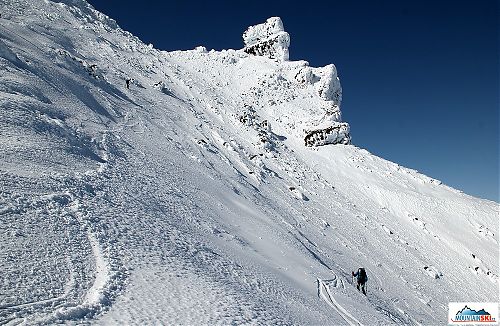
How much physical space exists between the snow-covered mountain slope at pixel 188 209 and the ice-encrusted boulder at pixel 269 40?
30443mm

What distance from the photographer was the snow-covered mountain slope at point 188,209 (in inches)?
351

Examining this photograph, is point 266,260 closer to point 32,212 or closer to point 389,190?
point 32,212

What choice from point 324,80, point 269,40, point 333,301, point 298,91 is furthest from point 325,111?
point 333,301

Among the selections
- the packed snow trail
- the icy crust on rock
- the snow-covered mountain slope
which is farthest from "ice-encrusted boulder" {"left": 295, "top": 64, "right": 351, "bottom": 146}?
the packed snow trail

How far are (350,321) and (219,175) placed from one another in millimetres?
14996

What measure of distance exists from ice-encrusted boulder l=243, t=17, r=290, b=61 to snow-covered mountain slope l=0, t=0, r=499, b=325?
30443 millimetres

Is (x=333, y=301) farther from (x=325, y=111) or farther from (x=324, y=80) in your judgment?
(x=324, y=80)

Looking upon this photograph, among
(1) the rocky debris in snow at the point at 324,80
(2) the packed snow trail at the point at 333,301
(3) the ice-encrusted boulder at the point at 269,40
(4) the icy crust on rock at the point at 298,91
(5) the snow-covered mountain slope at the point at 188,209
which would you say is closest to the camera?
(5) the snow-covered mountain slope at the point at 188,209

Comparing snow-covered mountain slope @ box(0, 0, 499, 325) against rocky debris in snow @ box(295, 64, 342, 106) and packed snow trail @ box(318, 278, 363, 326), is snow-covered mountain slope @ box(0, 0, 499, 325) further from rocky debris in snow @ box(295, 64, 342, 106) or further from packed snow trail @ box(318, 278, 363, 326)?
rocky debris in snow @ box(295, 64, 342, 106)

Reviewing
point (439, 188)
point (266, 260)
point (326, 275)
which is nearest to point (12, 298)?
point (266, 260)

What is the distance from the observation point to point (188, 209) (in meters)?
16.0

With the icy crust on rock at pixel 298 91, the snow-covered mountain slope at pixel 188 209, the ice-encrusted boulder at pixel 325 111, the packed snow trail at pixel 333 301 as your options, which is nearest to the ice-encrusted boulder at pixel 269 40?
the icy crust on rock at pixel 298 91

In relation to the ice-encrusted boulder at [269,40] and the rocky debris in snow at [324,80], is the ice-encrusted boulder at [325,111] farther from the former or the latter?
the ice-encrusted boulder at [269,40]

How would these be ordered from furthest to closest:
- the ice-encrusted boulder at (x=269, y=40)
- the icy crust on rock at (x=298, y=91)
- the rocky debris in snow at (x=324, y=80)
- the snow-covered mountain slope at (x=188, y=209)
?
the ice-encrusted boulder at (x=269, y=40) → the rocky debris in snow at (x=324, y=80) → the icy crust on rock at (x=298, y=91) → the snow-covered mountain slope at (x=188, y=209)
